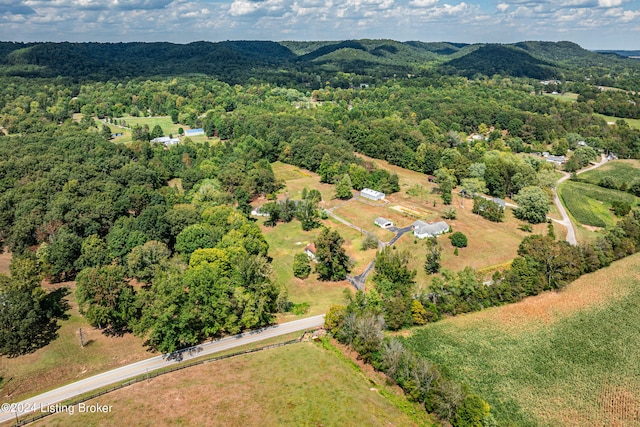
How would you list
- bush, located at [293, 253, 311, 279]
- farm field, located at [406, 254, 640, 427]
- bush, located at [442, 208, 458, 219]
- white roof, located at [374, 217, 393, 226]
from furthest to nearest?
bush, located at [442, 208, 458, 219] → white roof, located at [374, 217, 393, 226] → bush, located at [293, 253, 311, 279] → farm field, located at [406, 254, 640, 427]

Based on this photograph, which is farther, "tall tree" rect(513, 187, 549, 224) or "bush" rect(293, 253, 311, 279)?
"tall tree" rect(513, 187, 549, 224)

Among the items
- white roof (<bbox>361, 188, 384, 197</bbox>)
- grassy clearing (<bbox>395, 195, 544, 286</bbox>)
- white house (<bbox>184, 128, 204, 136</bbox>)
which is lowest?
grassy clearing (<bbox>395, 195, 544, 286</bbox>)

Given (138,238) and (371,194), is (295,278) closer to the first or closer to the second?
(138,238)

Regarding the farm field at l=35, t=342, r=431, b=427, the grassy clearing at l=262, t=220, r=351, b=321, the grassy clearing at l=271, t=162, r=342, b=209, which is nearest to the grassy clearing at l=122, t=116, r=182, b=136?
the grassy clearing at l=271, t=162, r=342, b=209

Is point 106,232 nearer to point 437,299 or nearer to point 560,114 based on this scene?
point 437,299

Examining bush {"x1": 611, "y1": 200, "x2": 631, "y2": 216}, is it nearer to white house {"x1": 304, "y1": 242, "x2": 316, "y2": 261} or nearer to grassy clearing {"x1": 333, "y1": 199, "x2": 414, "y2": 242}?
grassy clearing {"x1": 333, "y1": 199, "x2": 414, "y2": 242}

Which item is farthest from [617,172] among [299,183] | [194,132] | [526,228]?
[194,132]

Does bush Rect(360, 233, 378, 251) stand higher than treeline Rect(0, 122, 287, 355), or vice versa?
treeline Rect(0, 122, 287, 355)
